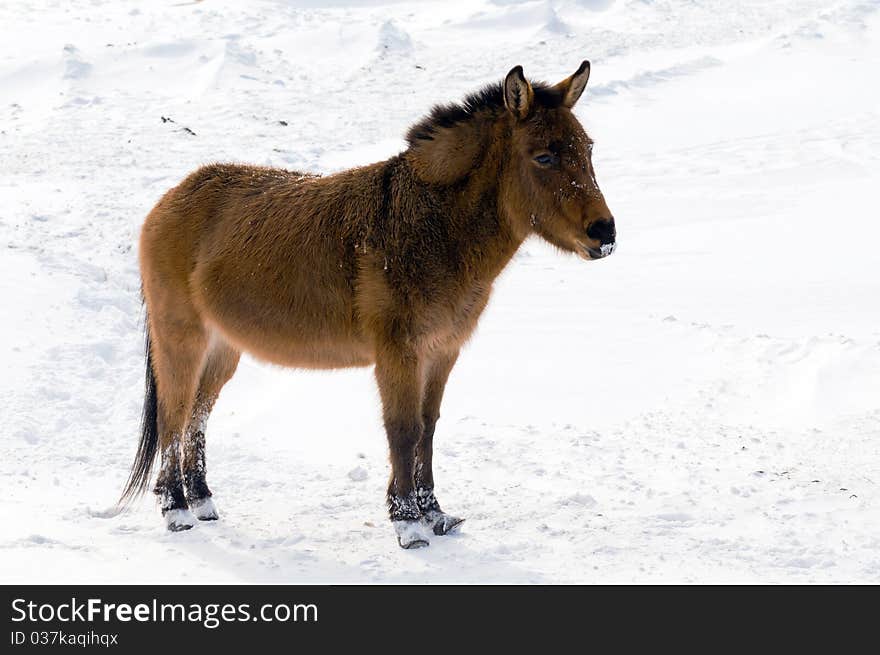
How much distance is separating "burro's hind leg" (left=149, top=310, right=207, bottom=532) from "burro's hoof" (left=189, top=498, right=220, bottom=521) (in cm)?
8

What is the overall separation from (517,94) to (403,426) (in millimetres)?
1922

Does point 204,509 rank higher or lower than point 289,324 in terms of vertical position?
lower

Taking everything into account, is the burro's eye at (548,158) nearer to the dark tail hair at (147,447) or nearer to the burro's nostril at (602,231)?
the burro's nostril at (602,231)

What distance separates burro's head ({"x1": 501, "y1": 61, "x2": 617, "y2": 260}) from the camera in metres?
5.36

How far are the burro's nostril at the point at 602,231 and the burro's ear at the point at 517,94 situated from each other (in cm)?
75

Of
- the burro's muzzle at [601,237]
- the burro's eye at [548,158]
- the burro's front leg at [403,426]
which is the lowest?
the burro's front leg at [403,426]

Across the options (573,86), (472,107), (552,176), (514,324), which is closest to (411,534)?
(552,176)

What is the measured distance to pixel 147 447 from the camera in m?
6.45

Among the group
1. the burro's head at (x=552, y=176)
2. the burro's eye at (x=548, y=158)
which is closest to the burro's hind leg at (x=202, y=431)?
the burro's head at (x=552, y=176)

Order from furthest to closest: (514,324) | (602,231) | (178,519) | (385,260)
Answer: (514,324) → (178,519) → (385,260) → (602,231)

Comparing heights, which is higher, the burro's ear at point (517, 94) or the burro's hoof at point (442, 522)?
the burro's ear at point (517, 94)

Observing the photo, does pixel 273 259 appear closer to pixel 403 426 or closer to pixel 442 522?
pixel 403 426

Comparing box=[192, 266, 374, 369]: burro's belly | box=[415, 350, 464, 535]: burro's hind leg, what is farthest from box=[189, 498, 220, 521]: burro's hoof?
box=[415, 350, 464, 535]: burro's hind leg

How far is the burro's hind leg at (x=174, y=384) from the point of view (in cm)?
620
